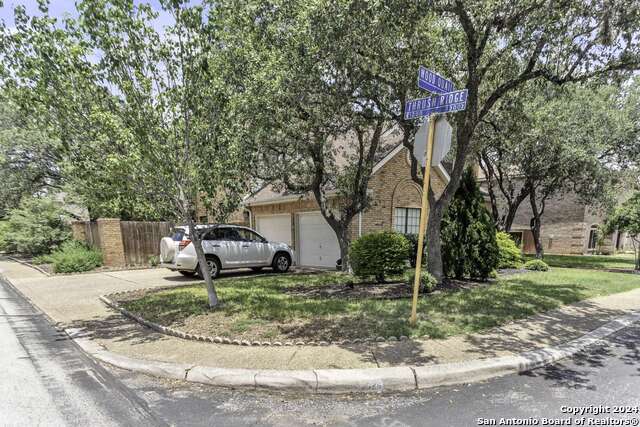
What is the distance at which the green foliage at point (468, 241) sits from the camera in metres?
9.34

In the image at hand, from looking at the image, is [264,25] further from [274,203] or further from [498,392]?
[274,203]

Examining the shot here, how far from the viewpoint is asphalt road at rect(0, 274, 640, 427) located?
10.5 feet

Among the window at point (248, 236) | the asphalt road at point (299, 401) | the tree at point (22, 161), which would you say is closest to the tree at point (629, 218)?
the asphalt road at point (299, 401)

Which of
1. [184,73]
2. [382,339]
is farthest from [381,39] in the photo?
[382,339]

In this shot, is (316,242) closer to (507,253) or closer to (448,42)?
(507,253)

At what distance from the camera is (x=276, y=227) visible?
1648 centimetres

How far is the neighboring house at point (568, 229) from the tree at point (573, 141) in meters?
8.33

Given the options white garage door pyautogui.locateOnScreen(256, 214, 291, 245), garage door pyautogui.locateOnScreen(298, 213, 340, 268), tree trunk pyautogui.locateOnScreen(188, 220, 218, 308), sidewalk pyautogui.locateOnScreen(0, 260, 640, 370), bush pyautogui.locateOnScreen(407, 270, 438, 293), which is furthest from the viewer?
white garage door pyautogui.locateOnScreen(256, 214, 291, 245)

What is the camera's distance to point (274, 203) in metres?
16.0

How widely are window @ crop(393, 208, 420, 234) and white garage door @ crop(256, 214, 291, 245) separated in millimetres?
4737

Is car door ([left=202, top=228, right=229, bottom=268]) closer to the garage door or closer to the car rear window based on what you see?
the car rear window

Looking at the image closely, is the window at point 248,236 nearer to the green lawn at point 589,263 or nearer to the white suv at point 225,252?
the white suv at point 225,252

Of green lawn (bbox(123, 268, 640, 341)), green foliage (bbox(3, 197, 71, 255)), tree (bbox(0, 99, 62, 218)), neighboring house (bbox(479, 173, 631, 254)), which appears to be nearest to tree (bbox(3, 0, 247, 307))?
green lawn (bbox(123, 268, 640, 341))

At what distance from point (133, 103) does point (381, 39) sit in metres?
4.49
